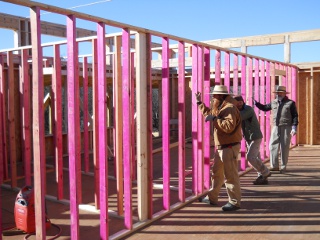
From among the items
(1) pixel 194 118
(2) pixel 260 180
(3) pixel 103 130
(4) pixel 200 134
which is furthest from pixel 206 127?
(3) pixel 103 130

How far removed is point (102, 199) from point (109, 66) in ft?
24.3

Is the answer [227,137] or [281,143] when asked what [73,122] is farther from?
[281,143]

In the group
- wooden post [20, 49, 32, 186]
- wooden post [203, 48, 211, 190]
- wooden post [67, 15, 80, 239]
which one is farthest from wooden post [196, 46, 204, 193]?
wooden post [20, 49, 32, 186]

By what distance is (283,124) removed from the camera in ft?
24.7

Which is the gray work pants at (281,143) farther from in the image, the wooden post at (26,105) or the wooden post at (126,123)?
the wooden post at (26,105)

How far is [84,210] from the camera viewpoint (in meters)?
5.40

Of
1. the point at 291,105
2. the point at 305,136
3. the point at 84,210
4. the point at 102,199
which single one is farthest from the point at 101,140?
the point at 305,136

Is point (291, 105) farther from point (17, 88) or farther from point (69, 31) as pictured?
point (17, 88)

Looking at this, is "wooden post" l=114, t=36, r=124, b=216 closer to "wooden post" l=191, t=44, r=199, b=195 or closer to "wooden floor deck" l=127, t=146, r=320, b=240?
"wooden floor deck" l=127, t=146, r=320, b=240

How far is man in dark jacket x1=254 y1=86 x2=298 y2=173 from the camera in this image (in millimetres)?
7520

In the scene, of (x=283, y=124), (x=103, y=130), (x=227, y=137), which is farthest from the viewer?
Answer: (x=283, y=124)

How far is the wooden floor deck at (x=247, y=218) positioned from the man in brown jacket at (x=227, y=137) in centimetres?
37

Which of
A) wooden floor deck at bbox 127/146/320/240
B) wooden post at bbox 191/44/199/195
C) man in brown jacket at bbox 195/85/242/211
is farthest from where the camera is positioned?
wooden post at bbox 191/44/199/195

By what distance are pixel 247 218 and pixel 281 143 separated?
10.1 ft
